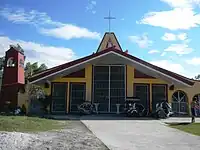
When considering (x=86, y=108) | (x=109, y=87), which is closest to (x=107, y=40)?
(x=109, y=87)

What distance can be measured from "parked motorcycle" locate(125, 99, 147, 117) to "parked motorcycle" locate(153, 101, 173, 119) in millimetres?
764

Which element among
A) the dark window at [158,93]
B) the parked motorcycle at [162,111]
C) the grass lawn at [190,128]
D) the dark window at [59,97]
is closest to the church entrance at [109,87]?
the dark window at [59,97]

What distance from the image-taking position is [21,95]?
22766mm

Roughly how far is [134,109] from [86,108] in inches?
121

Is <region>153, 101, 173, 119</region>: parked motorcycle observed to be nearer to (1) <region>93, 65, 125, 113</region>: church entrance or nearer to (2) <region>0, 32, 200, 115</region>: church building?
(2) <region>0, 32, 200, 115</region>: church building

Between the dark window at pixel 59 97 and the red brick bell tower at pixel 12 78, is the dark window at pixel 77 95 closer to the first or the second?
the dark window at pixel 59 97

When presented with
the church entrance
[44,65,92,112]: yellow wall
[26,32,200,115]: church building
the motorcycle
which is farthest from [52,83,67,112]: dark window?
the church entrance

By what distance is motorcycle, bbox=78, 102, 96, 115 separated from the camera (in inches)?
774

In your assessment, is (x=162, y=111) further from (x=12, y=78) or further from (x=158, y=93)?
(x=12, y=78)

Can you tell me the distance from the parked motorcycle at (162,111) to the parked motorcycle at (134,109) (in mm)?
764

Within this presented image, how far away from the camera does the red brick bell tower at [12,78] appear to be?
23422 mm

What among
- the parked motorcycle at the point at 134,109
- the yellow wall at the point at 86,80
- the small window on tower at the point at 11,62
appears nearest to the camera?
the parked motorcycle at the point at 134,109

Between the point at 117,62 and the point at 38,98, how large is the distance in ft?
18.9

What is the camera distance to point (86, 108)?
781 inches
